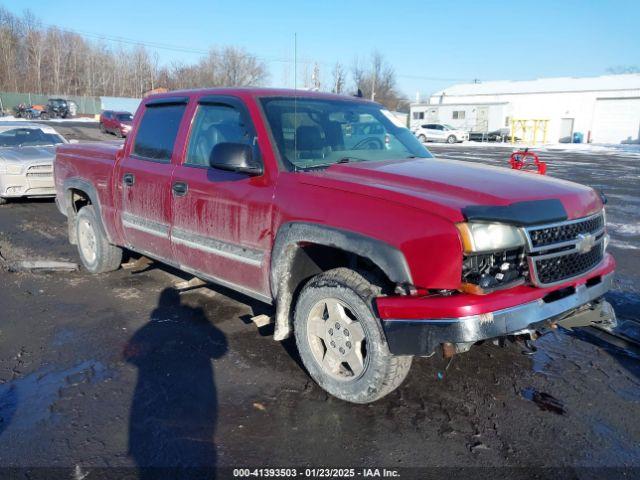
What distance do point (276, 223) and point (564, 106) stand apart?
5410 centimetres

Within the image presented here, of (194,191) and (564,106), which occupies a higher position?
(564,106)

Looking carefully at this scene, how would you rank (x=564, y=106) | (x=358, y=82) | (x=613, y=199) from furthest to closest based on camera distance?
(x=358, y=82)
(x=564, y=106)
(x=613, y=199)

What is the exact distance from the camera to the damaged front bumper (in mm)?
2590

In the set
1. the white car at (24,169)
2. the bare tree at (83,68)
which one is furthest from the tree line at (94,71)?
the white car at (24,169)

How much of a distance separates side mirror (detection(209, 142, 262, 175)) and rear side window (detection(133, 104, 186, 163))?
1153 millimetres

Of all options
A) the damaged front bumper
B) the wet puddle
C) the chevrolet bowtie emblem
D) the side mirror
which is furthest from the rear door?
the chevrolet bowtie emblem

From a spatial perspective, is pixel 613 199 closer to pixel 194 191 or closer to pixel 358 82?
pixel 194 191

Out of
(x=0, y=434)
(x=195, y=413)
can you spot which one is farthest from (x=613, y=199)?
(x=0, y=434)

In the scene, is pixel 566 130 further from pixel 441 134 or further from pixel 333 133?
pixel 333 133

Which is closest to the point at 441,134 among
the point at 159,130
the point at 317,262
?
the point at 159,130

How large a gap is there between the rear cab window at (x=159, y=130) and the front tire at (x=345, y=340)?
201 centimetres

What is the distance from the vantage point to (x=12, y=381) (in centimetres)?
351

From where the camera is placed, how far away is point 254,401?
10.8 feet

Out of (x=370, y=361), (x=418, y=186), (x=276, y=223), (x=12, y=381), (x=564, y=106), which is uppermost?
(x=564, y=106)
